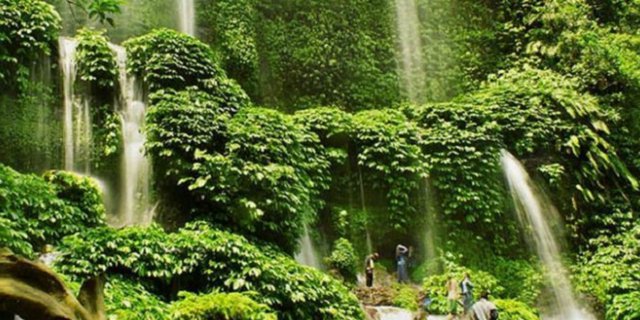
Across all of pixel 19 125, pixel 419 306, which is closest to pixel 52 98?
pixel 19 125

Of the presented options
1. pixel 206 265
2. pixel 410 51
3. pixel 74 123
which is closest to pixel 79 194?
pixel 206 265

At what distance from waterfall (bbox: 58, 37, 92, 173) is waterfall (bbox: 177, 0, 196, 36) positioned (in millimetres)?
4995

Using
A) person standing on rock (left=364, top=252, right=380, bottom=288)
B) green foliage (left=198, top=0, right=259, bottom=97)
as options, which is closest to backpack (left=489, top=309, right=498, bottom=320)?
person standing on rock (left=364, top=252, right=380, bottom=288)

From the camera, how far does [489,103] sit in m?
14.2

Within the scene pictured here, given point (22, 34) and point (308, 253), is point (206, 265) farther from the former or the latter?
point (22, 34)

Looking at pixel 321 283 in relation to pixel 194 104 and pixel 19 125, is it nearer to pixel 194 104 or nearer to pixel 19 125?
pixel 194 104

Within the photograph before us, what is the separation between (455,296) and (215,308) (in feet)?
17.0

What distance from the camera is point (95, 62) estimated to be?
1111cm

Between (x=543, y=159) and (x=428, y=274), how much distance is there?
4516mm

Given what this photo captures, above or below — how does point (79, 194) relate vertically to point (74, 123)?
below

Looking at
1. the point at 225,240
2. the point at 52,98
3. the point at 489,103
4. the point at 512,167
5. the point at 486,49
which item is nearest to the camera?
the point at 225,240

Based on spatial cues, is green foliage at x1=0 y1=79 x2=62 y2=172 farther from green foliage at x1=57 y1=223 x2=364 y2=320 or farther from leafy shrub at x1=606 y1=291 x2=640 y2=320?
leafy shrub at x1=606 y1=291 x2=640 y2=320

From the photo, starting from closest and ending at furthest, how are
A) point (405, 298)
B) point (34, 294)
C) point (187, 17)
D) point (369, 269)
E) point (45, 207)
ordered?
point (34, 294)
point (45, 207)
point (405, 298)
point (369, 269)
point (187, 17)

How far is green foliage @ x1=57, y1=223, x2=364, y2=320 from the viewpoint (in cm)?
674
